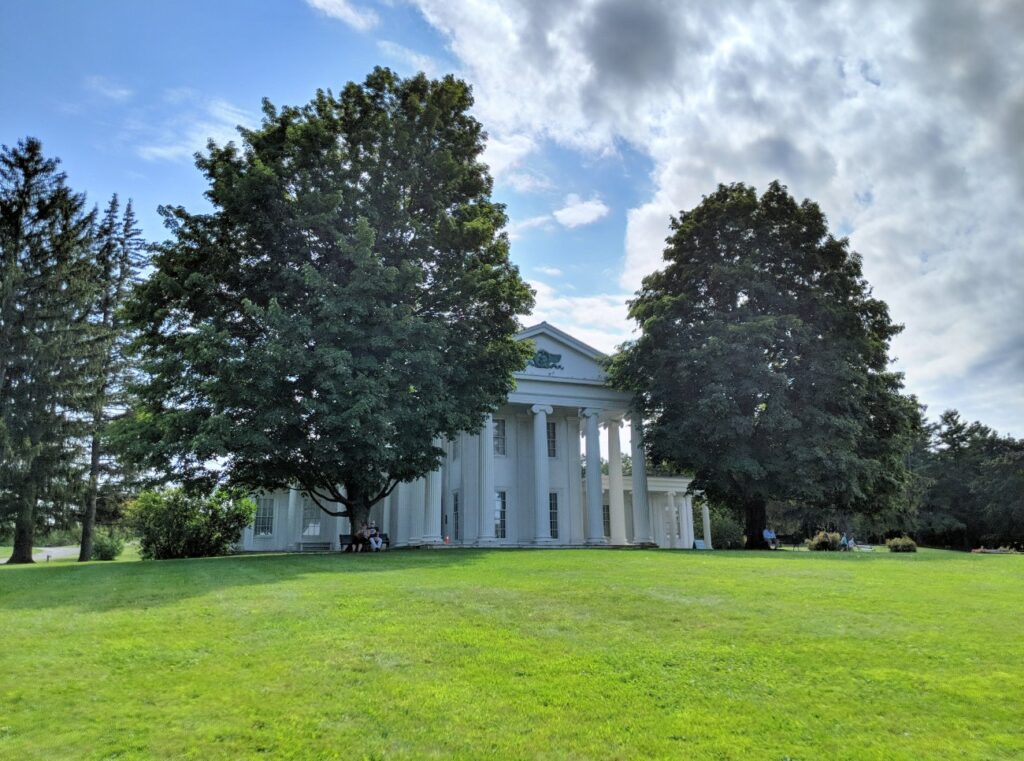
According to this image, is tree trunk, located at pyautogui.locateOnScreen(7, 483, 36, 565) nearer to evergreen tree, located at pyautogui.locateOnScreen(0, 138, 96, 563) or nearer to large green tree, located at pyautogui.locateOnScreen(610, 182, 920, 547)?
evergreen tree, located at pyautogui.locateOnScreen(0, 138, 96, 563)

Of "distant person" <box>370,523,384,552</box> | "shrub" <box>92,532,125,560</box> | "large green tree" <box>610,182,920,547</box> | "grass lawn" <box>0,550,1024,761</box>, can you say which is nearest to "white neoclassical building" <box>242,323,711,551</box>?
"large green tree" <box>610,182,920,547</box>

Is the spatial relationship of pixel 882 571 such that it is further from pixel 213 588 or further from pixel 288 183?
pixel 288 183

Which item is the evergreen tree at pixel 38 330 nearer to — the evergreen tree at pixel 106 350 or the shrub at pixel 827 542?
the evergreen tree at pixel 106 350

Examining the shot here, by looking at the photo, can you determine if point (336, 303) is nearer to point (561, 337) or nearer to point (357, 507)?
point (357, 507)

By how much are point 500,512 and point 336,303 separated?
16422mm

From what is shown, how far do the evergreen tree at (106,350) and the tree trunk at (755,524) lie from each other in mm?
26506

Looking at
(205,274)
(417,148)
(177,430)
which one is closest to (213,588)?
(177,430)

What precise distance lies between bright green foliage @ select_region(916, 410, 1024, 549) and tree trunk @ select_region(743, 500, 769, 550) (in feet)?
116

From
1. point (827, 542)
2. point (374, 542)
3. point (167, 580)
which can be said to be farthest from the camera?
point (827, 542)

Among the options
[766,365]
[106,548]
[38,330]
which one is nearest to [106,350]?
[38,330]

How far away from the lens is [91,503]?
2998cm

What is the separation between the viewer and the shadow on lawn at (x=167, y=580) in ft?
31.8

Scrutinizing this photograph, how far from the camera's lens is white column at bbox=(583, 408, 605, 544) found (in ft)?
96.9

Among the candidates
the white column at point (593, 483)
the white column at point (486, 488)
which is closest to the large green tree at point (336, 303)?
the white column at point (486, 488)
